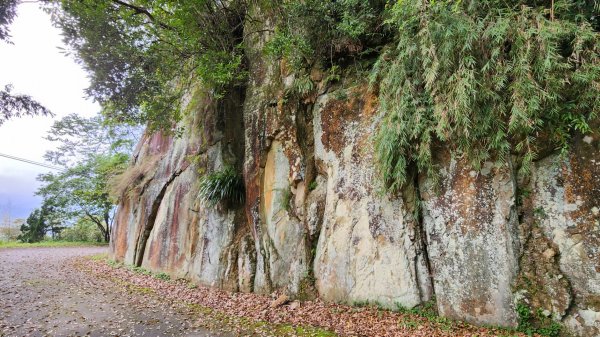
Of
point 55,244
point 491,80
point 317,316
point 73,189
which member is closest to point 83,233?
point 55,244

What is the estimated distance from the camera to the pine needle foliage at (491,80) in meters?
3.57

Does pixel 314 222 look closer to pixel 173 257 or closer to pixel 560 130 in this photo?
pixel 560 130

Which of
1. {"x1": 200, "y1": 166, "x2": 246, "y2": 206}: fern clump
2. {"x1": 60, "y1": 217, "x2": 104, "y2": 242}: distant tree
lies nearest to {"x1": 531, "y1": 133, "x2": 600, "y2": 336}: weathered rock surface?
{"x1": 200, "y1": 166, "x2": 246, "y2": 206}: fern clump

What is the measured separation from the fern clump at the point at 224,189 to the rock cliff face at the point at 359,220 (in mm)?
257

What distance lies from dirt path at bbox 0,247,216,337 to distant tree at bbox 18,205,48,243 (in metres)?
18.9

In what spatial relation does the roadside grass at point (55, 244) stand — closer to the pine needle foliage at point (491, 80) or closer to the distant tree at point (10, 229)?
the distant tree at point (10, 229)

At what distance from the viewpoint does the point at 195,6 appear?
6480 millimetres

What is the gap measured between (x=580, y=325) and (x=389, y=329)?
220 centimetres

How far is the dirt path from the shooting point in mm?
→ 4595

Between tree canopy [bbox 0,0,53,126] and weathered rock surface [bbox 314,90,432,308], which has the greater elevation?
tree canopy [bbox 0,0,53,126]

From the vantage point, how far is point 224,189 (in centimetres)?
729

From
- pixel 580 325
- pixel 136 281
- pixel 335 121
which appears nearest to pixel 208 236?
pixel 136 281

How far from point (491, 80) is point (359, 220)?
9.44 feet

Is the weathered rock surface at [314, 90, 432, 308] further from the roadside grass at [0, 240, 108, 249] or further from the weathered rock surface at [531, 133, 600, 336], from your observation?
the roadside grass at [0, 240, 108, 249]
